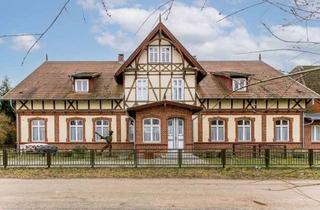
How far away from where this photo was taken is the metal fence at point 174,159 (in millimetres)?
20266

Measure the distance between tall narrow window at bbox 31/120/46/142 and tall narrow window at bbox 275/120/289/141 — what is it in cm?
1644

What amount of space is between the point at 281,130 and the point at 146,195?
20954 millimetres

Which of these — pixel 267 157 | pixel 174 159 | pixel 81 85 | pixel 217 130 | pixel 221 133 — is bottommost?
pixel 174 159

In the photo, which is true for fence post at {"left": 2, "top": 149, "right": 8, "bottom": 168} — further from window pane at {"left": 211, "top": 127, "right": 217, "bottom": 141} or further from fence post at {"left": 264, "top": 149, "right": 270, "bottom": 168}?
window pane at {"left": 211, "top": 127, "right": 217, "bottom": 141}

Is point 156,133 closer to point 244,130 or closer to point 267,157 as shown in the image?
point 244,130

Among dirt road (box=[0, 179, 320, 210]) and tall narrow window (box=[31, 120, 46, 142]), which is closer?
dirt road (box=[0, 179, 320, 210])

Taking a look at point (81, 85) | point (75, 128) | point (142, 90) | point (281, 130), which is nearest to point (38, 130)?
point (75, 128)

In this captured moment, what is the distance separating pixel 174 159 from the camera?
20453mm

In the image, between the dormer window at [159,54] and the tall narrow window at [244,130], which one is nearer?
the dormer window at [159,54]

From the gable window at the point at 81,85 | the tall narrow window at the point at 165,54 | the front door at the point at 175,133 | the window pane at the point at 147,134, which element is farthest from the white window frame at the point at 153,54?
the gable window at the point at 81,85

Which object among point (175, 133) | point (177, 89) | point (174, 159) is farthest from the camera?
point (177, 89)

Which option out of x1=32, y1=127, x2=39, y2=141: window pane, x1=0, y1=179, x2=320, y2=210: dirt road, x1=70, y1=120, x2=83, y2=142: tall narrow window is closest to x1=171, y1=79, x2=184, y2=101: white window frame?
x1=70, y1=120, x2=83, y2=142: tall narrow window

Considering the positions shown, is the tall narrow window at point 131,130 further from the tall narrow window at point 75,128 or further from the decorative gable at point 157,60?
the decorative gable at point 157,60

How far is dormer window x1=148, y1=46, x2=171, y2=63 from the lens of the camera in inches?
1168
